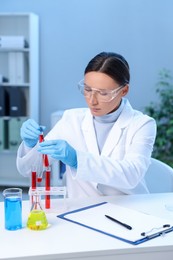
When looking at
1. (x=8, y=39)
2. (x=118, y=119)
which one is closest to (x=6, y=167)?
(x=8, y=39)

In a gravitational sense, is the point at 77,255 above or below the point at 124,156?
below

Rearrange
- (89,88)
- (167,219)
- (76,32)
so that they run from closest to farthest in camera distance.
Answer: (167,219)
(89,88)
(76,32)

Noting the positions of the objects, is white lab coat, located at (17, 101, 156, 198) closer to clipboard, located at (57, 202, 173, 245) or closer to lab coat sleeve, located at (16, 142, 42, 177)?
lab coat sleeve, located at (16, 142, 42, 177)

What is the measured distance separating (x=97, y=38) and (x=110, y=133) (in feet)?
7.20

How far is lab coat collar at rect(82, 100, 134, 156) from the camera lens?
149 cm

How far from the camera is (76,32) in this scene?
352 cm

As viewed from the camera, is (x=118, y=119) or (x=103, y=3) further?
(x=103, y=3)

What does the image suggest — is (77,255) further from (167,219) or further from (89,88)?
(89,88)

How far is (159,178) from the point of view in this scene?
5.37 feet

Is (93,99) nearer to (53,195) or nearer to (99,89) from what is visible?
(99,89)

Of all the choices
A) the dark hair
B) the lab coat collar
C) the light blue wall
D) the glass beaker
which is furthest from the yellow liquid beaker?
the light blue wall

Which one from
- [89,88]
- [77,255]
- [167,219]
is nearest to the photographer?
[77,255]

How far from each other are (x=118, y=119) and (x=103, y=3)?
226cm

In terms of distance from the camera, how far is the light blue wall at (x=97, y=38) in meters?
3.44
